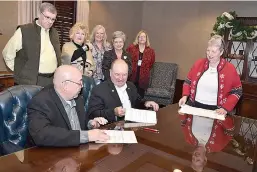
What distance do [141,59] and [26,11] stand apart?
1925 mm

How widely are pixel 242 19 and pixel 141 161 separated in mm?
3815

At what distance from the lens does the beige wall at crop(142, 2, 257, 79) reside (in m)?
5.26

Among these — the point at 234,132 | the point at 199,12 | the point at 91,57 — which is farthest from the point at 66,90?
the point at 199,12

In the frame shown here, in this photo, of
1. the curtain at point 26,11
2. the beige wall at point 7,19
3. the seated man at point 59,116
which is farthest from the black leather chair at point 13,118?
the curtain at point 26,11

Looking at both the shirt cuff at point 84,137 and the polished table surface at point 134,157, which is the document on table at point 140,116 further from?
the shirt cuff at point 84,137

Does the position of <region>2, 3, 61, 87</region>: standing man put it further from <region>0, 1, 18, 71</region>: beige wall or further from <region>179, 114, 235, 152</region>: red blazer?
<region>179, 114, 235, 152</region>: red blazer

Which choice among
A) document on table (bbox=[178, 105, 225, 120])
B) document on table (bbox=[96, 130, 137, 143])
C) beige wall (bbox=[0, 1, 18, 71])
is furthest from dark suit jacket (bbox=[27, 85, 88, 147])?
beige wall (bbox=[0, 1, 18, 71])

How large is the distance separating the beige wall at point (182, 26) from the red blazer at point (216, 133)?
3.43 meters

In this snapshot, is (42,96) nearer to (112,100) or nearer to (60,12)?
(112,100)

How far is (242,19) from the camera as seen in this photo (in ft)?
13.9

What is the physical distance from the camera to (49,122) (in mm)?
1438

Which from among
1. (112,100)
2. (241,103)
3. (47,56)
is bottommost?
(241,103)

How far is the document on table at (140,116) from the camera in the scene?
1.92 meters

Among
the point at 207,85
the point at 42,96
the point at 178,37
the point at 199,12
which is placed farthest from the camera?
the point at 178,37
